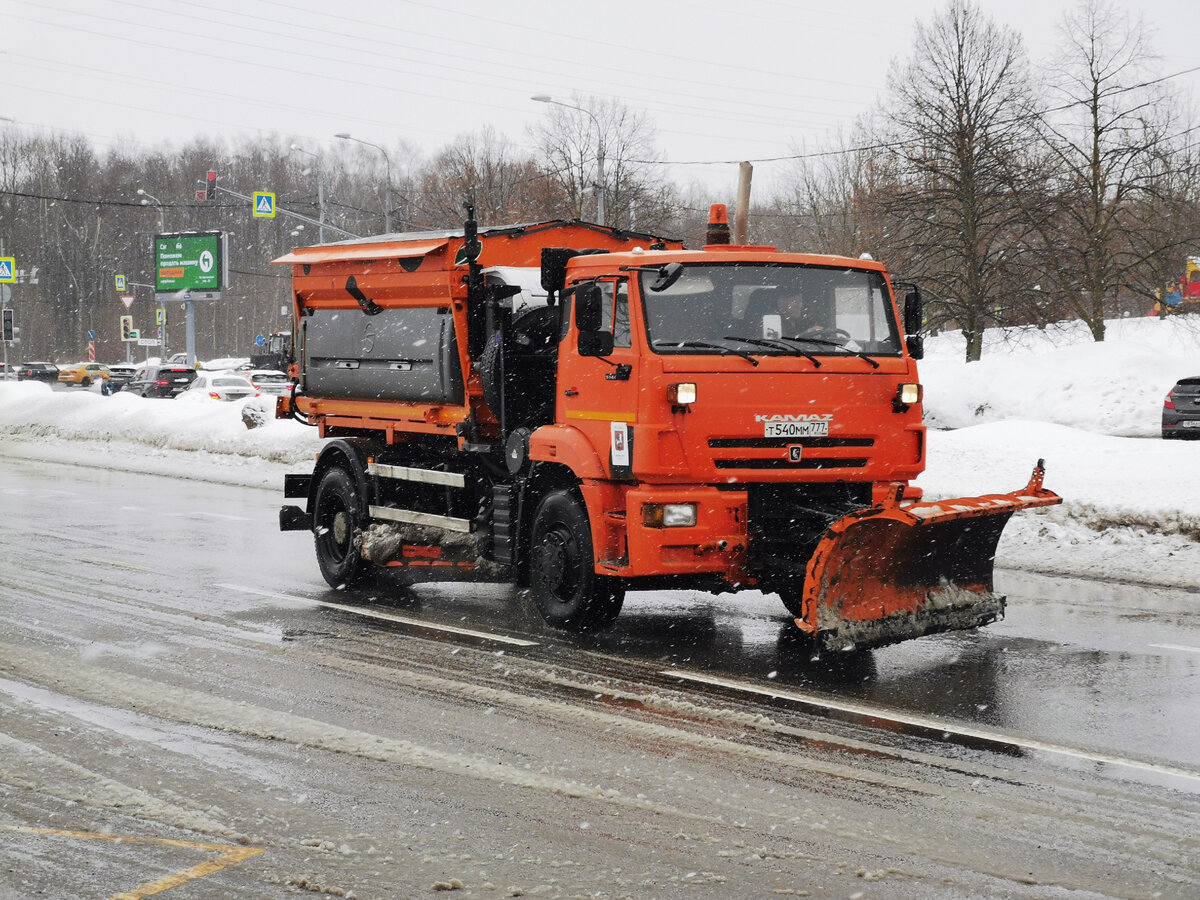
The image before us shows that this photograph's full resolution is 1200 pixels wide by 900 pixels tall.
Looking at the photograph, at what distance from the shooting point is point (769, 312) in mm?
8898

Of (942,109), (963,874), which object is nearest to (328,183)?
(942,109)

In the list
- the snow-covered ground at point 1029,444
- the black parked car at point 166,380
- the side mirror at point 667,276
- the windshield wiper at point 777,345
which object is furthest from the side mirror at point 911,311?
the black parked car at point 166,380

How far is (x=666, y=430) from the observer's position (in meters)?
8.46

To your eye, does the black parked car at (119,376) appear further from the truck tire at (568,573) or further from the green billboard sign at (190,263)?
the truck tire at (568,573)

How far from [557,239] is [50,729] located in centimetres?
568

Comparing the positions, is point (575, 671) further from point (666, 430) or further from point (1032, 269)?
point (1032, 269)

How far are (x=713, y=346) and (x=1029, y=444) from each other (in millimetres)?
10395

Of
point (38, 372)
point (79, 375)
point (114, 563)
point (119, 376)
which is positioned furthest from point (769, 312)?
point (38, 372)

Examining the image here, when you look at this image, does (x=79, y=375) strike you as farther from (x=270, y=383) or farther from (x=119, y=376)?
(x=270, y=383)

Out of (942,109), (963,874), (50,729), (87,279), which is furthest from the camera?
(87,279)

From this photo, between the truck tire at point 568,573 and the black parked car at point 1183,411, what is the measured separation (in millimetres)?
21700

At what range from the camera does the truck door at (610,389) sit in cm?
866

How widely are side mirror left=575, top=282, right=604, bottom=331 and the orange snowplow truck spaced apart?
1 centimetres

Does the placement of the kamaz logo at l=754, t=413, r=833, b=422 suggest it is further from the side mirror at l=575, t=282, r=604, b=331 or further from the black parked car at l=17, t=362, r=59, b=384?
the black parked car at l=17, t=362, r=59, b=384
